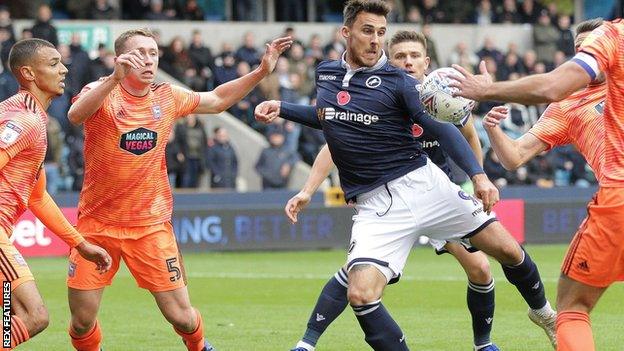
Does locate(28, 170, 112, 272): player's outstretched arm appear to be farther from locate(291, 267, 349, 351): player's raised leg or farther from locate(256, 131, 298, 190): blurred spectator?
locate(256, 131, 298, 190): blurred spectator

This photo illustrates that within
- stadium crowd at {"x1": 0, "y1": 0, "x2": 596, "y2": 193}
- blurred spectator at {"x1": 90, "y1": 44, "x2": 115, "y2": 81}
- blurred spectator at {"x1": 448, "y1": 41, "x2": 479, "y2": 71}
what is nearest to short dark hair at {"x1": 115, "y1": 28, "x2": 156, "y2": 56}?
stadium crowd at {"x1": 0, "y1": 0, "x2": 596, "y2": 193}

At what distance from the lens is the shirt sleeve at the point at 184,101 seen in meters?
9.38

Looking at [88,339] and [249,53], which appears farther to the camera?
[249,53]

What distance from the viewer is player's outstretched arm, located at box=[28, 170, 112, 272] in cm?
866

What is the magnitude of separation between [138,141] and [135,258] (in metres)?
0.84

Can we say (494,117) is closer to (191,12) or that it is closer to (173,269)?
(173,269)

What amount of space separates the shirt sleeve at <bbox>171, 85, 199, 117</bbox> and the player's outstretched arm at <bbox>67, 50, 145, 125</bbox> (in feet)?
1.68

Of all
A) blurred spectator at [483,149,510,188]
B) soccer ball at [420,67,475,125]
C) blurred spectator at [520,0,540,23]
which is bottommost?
blurred spectator at [483,149,510,188]

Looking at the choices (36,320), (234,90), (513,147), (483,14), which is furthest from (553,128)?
(483,14)

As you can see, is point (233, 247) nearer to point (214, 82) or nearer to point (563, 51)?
point (214, 82)

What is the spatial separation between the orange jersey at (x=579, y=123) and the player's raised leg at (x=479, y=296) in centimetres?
129

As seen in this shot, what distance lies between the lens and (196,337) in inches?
364

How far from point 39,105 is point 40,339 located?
3.49m

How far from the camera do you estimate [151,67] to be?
904cm
